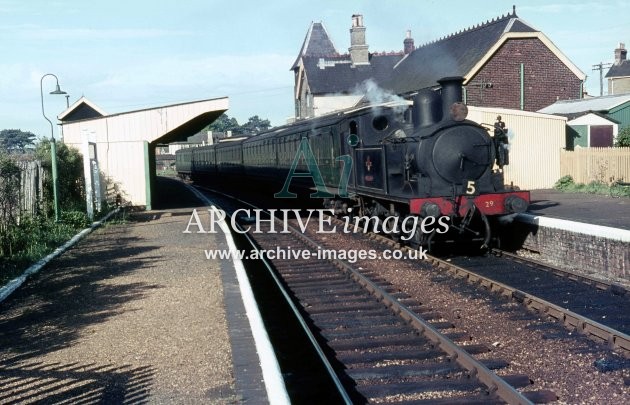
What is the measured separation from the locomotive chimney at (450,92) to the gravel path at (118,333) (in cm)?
493

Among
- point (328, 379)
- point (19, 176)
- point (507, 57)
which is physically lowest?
point (328, 379)

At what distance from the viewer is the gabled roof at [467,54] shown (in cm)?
3123

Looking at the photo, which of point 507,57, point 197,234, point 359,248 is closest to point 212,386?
point 359,248

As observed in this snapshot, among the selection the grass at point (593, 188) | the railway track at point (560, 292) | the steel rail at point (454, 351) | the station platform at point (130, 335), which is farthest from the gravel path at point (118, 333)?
the grass at point (593, 188)

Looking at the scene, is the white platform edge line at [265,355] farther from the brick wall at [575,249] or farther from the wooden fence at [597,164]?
the wooden fence at [597,164]

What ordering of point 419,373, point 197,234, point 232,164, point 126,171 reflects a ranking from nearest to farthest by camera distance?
point 419,373
point 197,234
point 126,171
point 232,164

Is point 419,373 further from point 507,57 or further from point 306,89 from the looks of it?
point 306,89

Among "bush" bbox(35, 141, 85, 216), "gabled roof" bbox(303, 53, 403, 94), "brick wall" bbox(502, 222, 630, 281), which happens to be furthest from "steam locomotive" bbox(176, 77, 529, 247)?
"gabled roof" bbox(303, 53, 403, 94)

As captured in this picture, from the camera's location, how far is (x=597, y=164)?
22656 millimetres

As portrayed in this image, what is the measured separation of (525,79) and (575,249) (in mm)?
22995

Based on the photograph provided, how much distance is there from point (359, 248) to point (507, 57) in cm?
2130

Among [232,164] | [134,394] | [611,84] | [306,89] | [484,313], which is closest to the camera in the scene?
[134,394]

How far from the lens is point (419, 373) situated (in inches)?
241

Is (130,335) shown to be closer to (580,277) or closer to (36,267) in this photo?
(36,267)
